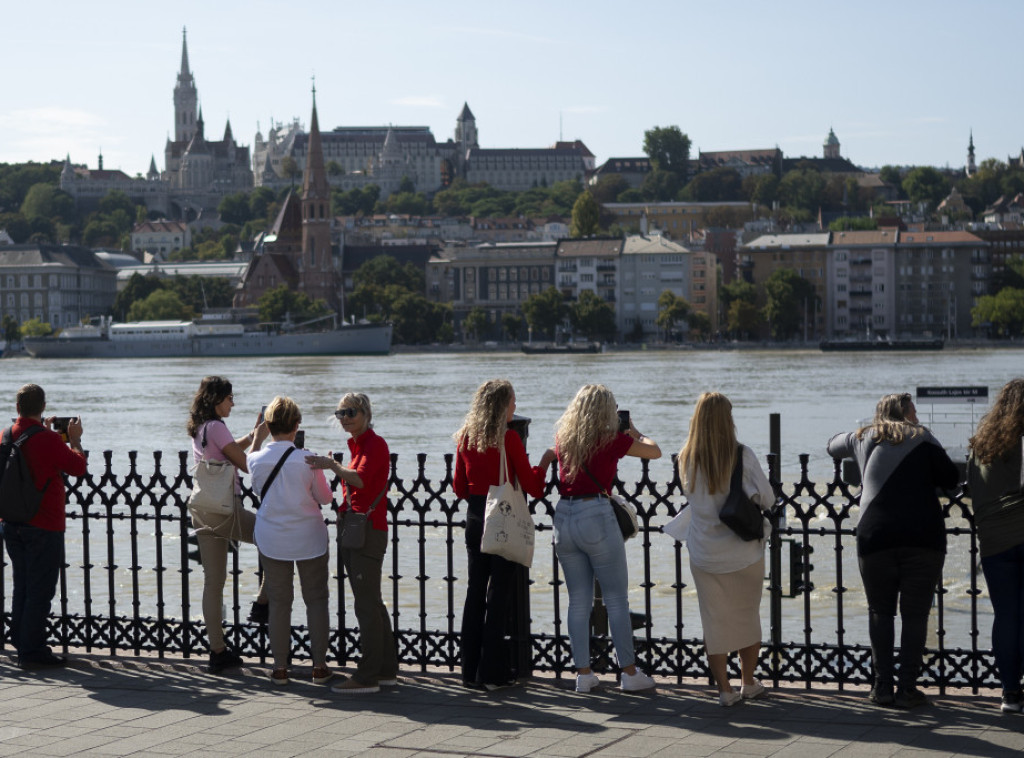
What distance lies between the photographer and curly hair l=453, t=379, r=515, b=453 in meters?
7.60

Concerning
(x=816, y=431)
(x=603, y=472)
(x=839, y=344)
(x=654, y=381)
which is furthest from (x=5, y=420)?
(x=839, y=344)

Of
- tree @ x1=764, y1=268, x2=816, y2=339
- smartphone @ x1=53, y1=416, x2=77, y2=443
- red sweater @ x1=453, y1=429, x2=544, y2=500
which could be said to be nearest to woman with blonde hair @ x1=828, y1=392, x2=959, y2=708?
red sweater @ x1=453, y1=429, x2=544, y2=500

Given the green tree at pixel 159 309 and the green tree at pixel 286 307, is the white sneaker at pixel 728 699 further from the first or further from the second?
the green tree at pixel 159 309

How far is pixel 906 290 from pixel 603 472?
145498mm

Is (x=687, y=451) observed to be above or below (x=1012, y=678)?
above

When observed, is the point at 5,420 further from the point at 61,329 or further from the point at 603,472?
the point at 61,329

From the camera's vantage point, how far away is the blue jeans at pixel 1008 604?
7.21 m

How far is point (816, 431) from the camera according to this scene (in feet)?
130

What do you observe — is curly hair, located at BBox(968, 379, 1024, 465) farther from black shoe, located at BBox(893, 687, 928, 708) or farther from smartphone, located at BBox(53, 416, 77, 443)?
smartphone, located at BBox(53, 416, 77, 443)

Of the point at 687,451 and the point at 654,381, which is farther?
the point at 654,381

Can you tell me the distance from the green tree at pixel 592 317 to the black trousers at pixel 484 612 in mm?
136444

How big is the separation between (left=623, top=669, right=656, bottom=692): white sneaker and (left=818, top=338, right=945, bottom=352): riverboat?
123 metres

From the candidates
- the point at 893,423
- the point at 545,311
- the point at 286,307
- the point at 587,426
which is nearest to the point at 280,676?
the point at 587,426

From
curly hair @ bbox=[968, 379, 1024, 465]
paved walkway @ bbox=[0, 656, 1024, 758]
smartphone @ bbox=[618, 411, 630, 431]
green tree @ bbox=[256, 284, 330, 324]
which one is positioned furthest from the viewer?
green tree @ bbox=[256, 284, 330, 324]
